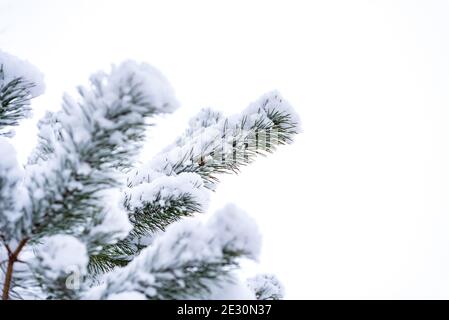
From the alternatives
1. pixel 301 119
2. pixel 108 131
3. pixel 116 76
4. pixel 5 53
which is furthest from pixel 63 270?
pixel 301 119

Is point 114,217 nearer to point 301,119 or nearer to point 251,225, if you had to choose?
point 251,225

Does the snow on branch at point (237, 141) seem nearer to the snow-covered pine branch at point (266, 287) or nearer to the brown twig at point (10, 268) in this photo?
the snow-covered pine branch at point (266, 287)

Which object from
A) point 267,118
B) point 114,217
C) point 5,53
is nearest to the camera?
point 114,217

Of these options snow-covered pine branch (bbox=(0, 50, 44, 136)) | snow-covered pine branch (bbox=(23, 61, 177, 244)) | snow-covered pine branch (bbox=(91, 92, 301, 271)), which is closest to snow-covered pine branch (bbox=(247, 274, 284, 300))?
snow-covered pine branch (bbox=(91, 92, 301, 271))

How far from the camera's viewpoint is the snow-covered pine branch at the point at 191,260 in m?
0.71

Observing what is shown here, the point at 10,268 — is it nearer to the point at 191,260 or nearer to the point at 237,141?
the point at 191,260

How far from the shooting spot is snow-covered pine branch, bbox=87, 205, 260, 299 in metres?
0.71

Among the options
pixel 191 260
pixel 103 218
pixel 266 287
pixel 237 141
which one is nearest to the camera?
pixel 191 260

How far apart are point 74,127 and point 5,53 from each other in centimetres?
95

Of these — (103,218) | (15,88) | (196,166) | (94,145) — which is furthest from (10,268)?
(196,166)

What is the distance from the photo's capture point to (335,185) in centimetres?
9588

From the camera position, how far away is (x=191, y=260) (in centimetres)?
71

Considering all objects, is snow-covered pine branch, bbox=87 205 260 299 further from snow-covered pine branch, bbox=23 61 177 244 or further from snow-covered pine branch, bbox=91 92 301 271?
snow-covered pine branch, bbox=91 92 301 271

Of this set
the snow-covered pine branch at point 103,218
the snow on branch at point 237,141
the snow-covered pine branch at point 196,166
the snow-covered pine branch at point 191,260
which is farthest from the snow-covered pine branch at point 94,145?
the snow on branch at point 237,141
